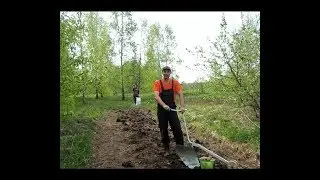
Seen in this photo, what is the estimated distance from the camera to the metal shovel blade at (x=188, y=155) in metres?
6.28

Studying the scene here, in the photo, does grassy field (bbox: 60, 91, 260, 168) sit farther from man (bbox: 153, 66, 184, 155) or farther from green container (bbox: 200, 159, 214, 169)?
green container (bbox: 200, 159, 214, 169)

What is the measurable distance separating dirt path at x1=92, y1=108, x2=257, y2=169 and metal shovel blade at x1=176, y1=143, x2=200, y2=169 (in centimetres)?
8

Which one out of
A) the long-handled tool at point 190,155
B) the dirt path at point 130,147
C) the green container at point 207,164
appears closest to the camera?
the green container at point 207,164

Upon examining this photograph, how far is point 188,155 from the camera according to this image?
22.2 ft

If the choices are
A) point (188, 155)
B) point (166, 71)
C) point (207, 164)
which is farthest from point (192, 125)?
point (207, 164)

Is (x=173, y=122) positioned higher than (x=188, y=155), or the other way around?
(x=173, y=122)

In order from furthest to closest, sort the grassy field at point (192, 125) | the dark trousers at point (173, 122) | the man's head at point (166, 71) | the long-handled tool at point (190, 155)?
1. the grassy field at point (192, 125)
2. the dark trousers at point (173, 122)
3. the man's head at point (166, 71)
4. the long-handled tool at point (190, 155)

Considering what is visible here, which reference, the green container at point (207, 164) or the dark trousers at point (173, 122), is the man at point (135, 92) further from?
Answer: the green container at point (207, 164)

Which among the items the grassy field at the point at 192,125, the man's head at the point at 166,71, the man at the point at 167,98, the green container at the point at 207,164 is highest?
the man's head at the point at 166,71

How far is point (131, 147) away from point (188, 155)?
1.63 m

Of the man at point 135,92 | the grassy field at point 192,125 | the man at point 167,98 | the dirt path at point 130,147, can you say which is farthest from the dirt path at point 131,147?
the man at point 135,92

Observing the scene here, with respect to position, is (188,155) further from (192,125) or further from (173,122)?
(192,125)

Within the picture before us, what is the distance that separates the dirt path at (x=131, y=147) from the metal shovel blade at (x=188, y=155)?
3.0 inches

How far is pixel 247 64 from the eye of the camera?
7.73 meters
